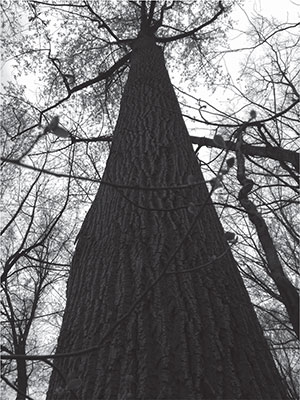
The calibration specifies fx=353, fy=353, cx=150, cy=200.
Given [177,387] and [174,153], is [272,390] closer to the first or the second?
[177,387]

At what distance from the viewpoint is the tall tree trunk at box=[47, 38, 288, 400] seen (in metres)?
1.14

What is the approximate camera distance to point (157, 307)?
1.39 metres

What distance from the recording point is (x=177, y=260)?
160 cm

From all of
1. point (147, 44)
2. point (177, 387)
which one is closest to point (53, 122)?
point (177, 387)

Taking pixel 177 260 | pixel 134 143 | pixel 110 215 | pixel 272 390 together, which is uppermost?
pixel 134 143

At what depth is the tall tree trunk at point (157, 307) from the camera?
114cm

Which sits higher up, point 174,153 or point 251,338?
point 174,153

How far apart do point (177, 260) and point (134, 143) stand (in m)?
1.21

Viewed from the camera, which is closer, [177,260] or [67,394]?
[67,394]

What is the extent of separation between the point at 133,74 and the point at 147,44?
122 centimetres

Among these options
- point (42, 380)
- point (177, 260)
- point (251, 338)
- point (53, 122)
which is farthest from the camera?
point (42, 380)

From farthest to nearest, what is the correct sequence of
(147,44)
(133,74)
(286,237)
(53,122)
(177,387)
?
(286,237) < (147,44) < (133,74) < (177,387) < (53,122)

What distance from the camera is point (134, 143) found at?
2568 mm

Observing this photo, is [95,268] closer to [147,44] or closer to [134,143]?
[134,143]
